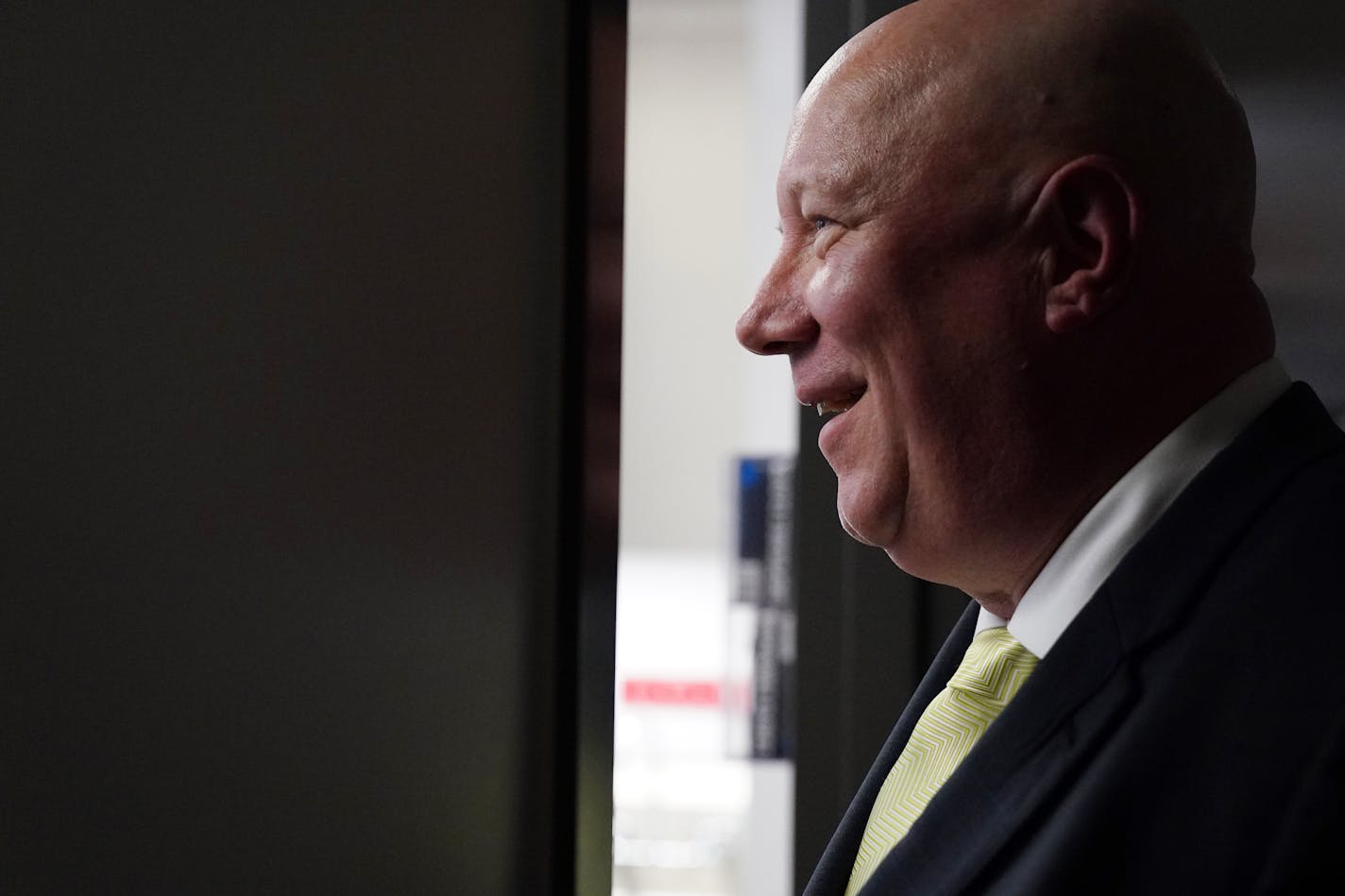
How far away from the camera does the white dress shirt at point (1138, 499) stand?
67cm

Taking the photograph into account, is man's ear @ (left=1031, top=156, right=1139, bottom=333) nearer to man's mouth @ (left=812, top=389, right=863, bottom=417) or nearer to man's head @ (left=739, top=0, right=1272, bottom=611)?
man's head @ (left=739, top=0, right=1272, bottom=611)

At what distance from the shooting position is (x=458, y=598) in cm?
79

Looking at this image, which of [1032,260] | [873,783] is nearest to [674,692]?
[873,783]

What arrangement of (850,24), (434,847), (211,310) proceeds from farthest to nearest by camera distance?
(850,24) → (434,847) → (211,310)

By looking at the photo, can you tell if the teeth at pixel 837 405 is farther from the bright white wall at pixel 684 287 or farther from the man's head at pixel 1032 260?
the bright white wall at pixel 684 287

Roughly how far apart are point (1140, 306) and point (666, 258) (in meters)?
3.66

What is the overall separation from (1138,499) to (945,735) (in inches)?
7.2

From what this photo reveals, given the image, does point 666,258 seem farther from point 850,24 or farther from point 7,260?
point 7,260

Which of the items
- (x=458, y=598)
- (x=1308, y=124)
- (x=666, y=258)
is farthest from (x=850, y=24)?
(x=666, y=258)

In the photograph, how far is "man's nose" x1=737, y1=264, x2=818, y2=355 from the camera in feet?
2.50

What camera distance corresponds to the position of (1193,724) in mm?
575

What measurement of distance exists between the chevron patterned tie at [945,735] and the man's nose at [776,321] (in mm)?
216

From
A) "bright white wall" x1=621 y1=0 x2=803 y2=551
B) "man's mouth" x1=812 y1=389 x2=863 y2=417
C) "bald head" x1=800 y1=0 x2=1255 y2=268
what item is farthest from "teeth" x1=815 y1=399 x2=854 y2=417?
"bright white wall" x1=621 y1=0 x2=803 y2=551

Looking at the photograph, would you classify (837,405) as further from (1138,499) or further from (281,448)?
(281,448)
